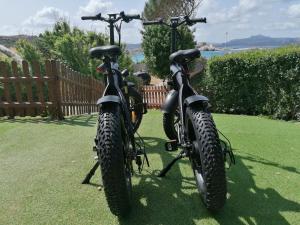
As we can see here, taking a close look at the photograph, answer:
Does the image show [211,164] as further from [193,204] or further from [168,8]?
[168,8]

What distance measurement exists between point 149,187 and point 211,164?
108 cm

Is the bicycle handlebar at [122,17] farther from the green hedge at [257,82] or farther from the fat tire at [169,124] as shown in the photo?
the green hedge at [257,82]

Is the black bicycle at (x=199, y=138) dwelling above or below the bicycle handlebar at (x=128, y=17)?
below

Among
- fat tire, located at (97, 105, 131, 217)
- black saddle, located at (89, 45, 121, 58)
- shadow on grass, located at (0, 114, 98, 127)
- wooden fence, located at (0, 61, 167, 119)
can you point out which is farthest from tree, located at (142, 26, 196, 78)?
fat tire, located at (97, 105, 131, 217)

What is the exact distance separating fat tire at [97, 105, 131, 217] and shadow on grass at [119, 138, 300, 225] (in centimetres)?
22

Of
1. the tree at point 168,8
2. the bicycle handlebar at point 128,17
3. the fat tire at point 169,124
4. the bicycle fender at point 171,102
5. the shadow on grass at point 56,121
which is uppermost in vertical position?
the tree at point 168,8

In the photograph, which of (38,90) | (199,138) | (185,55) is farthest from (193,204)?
(38,90)

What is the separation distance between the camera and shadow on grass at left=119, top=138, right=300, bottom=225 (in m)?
3.04

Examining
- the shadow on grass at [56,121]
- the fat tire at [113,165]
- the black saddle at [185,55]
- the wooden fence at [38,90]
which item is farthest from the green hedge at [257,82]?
the fat tire at [113,165]

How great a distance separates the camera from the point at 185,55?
12.1ft

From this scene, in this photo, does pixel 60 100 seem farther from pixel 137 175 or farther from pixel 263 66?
pixel 263 66

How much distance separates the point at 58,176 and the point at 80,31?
1433 cm

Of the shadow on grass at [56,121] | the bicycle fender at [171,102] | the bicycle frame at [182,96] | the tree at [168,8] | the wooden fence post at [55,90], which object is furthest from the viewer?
the tree at [168,8]

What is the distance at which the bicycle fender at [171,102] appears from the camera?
4.08 m
